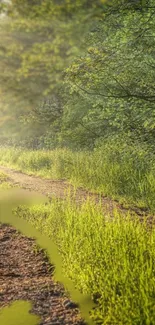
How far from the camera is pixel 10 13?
545 cm

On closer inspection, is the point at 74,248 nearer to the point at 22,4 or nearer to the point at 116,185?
the point at 22,4

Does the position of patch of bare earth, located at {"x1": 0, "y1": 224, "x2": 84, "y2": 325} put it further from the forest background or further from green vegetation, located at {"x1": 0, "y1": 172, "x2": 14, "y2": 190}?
green vegetation, located at {"x1": 0, "y1": 172, "x2": 14, "y2": 190}

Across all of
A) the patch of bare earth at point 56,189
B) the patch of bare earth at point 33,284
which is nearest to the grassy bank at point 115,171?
the patch of bare earth at point 56,189

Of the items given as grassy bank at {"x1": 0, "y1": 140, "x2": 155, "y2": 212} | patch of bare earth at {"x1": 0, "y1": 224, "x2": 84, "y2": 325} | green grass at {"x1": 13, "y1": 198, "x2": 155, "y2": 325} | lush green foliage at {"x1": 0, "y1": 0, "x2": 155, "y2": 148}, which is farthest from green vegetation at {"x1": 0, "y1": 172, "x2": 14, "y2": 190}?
green grass at {"x1": 13, "y1": 198, "x2": 155, "y2": 325}

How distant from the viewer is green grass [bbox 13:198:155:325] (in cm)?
309

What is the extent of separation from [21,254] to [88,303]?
2.07 m

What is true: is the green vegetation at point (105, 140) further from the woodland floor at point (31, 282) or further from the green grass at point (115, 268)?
the woodland floor at point (31, 282)

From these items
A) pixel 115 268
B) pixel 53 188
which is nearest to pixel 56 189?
pixel 53 188

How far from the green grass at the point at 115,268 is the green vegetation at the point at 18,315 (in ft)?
2.05

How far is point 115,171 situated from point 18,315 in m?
6.81

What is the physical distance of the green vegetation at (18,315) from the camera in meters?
3.56

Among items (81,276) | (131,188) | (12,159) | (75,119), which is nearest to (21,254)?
(81,276)

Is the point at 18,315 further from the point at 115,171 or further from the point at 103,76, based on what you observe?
the point at 115,171

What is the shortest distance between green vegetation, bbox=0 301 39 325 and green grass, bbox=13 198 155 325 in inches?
24.6
